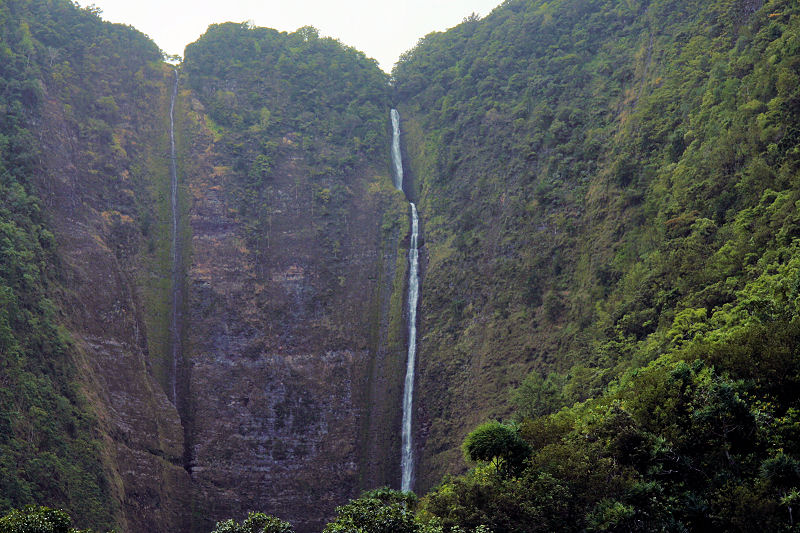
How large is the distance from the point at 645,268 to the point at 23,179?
1346 inches

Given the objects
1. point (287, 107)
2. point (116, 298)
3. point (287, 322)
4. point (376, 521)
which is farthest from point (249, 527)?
point (287, 107)

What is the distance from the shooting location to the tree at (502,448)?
17281 millimetres

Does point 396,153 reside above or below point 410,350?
above

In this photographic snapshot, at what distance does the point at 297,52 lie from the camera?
6031cm

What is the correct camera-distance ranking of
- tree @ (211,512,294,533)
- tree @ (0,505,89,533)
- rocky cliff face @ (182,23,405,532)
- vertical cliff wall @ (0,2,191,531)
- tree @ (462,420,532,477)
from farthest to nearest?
rocky cliff face @ (182,23,405,532)
vertical cliff wall @ (0,2,191,531)
tree @ (462,420,532,477)
tree @ (211,512,294,533)
tree @ (0,505,89,533)

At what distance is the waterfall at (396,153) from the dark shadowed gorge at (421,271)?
28.8 inches

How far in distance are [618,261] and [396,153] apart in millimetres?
30204

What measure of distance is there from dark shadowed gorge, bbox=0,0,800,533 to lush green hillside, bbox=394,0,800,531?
0.13 m

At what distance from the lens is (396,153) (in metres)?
56.3

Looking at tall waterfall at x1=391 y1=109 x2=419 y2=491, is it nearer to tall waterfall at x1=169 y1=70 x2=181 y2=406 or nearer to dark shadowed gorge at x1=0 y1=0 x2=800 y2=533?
dark shadowed gorge at x1=0 y1=0 x2=800 y2=533

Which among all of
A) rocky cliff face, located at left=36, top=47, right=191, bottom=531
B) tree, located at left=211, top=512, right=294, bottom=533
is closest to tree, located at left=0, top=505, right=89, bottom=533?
tree, located at left=211, top=512, right=294, bottom=533

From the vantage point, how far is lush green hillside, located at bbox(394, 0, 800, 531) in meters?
15.2

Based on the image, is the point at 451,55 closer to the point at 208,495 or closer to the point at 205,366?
the point at 205,366

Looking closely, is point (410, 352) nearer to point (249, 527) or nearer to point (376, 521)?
point (249, 527)
